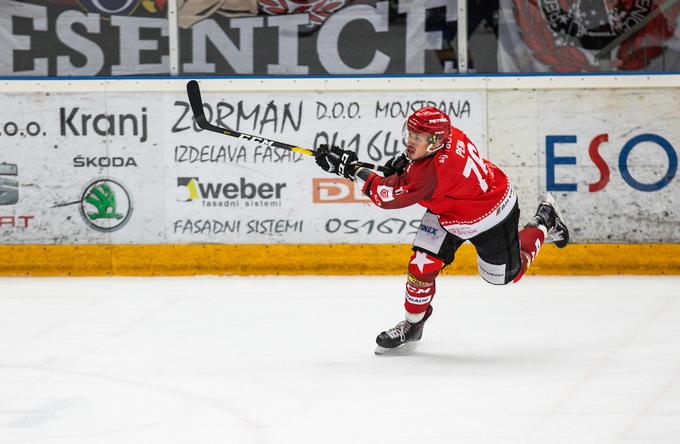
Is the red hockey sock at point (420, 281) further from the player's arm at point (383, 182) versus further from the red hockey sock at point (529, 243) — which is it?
the red hockey sock at point (529, 243)

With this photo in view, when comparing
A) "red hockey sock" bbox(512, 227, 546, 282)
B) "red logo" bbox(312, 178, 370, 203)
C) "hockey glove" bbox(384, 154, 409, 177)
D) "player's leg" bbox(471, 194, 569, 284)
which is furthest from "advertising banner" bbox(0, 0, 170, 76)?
"player's leg" bbox(471, 194, 569, 284)

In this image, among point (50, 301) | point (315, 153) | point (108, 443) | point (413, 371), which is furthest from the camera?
point (50, 301)

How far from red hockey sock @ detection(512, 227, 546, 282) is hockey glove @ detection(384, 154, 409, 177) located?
63 cm

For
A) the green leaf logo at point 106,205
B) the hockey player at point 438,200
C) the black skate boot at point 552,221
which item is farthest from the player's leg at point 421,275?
the green leaf logo at point 106,205

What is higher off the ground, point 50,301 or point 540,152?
point 540,152

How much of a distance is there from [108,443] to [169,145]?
3.21 meters

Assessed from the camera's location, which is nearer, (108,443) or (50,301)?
(108,443)

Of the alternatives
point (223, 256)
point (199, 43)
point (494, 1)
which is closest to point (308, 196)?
point (223, 256)

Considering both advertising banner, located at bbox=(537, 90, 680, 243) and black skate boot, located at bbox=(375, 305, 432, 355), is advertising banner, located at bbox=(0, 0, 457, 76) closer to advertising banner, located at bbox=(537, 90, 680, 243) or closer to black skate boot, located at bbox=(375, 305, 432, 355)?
advertising banner, located at bbox=(537, 90, 680, 243)

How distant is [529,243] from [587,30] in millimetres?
1863

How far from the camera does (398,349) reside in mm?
4246

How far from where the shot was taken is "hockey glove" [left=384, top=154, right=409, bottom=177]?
164 inches

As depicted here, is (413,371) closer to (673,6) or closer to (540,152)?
(540,152)

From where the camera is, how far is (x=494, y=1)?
5965mm
